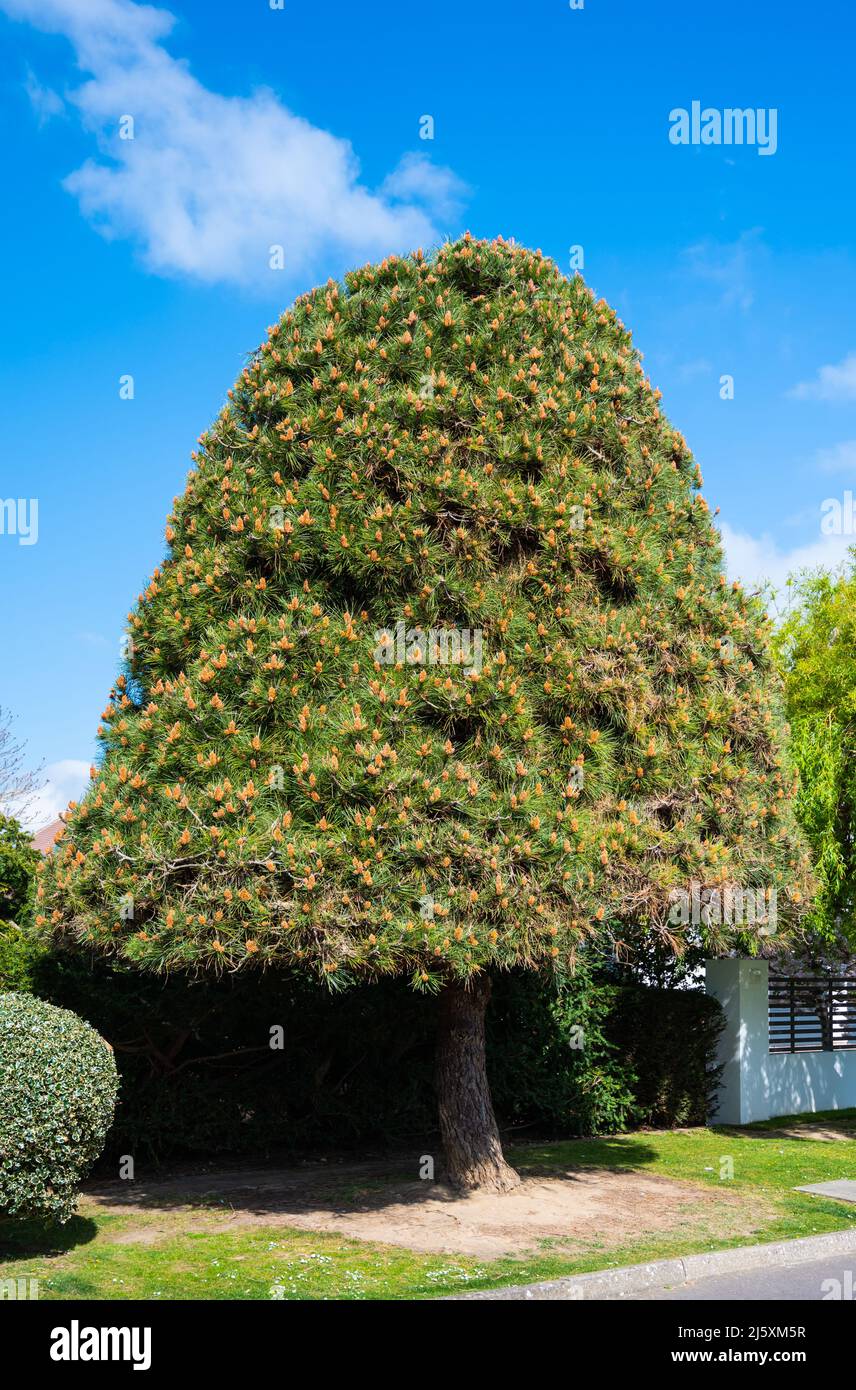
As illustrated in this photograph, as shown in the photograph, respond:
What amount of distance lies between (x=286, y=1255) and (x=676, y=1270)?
8.42ft

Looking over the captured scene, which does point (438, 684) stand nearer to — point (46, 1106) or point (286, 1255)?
point (46, 1106)

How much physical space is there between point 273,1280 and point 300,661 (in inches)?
161

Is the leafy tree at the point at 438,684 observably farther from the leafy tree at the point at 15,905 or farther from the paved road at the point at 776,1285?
the paved road at the point at 776,1285

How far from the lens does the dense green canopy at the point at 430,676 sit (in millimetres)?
7688

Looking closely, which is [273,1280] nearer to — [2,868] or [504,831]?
[504,831]

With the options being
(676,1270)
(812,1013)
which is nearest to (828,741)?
(812,1013)

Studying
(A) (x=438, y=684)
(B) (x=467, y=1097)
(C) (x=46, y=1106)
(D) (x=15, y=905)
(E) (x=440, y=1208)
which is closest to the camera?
(C) (x=46, y=1106)

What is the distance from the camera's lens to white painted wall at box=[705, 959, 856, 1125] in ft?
47.4

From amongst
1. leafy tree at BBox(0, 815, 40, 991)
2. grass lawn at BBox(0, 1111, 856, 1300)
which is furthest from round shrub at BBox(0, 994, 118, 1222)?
leafy tree at BBox(0, 815, 40, 991)

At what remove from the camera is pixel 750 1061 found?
1461cm

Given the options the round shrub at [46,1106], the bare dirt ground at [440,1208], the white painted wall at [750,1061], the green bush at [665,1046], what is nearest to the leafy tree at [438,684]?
the bare dirt ground at [440,1208]

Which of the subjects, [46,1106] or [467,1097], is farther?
[467,1097]

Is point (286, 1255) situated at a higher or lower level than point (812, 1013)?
lower

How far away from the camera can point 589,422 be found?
9.20 meters
